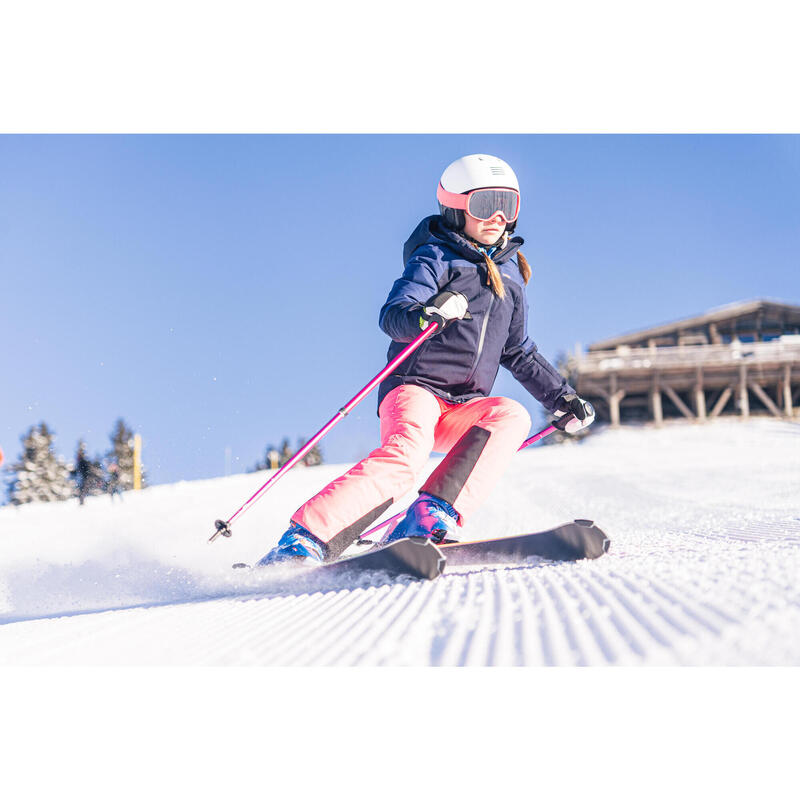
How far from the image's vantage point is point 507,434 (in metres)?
1.98

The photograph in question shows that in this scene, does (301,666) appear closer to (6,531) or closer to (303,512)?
(303,512)

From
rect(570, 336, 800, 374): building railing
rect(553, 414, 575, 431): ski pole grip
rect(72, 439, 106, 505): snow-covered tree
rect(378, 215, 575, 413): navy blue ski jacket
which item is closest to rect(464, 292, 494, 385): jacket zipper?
rect(378, 215, 575, 413): navy blue ski jacket

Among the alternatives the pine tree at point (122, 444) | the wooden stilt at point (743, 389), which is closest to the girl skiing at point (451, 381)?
the wooden stilt at point (743, 389)

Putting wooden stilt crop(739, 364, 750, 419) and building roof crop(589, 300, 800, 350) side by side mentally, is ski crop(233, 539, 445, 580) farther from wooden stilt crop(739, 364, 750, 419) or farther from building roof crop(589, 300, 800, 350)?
building roof crop(589, 300, 800, 350)

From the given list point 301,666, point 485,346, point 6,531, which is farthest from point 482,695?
point 6,531

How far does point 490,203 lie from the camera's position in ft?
6.81

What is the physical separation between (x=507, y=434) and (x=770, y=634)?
1.11m

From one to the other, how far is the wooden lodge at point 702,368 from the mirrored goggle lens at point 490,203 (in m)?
11.8

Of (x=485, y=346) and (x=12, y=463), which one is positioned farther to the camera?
(x=12, y=463)

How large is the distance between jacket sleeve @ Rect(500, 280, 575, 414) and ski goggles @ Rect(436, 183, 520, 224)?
376mm

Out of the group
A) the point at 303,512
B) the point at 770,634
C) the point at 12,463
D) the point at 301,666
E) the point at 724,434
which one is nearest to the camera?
the point at 770,634

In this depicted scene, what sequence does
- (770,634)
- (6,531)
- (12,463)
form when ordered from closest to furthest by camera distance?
(770,634) < (6,531) < (12,463)

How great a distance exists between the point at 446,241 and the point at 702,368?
12.7 meters

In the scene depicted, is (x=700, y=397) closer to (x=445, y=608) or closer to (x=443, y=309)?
(x=443, y=309)
